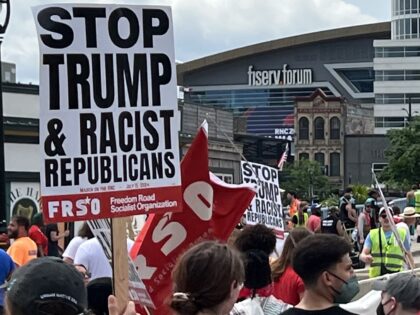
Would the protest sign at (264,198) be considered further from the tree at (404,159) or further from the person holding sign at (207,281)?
the tree at (404,159)

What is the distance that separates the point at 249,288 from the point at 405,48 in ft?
391

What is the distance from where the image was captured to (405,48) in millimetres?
122062

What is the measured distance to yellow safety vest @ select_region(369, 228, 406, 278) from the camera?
38.2ft

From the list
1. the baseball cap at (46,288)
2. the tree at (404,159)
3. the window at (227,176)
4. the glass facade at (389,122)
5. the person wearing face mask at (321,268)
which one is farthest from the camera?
the glass facade at (389,122)

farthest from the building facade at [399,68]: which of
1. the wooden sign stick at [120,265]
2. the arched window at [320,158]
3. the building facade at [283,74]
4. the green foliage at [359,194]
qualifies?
the wooden sign stick at [120,265]

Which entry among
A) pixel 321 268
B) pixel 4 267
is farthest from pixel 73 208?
pixel 4 267

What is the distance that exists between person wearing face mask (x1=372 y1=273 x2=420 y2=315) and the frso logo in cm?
152

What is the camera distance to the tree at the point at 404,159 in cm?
6906

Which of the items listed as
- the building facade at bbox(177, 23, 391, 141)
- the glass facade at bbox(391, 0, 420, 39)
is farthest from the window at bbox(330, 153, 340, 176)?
the building facade at bbox(177, 23, 391, 141)

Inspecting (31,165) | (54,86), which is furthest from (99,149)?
(31,165)

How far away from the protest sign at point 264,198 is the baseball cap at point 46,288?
25.6 ft

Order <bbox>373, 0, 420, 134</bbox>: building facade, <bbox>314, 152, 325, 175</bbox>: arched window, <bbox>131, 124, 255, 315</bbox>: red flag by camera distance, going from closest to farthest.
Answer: <bbox>131, 124, 255, 315</bbox>: red flag < <bbox>314, 152, 325, 175</bbox>: arched window < <bbox>373, 0, 420, 134</bbox>: building facade

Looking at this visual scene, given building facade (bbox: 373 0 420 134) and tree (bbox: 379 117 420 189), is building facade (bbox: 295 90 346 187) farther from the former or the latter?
tree (bbox: 379 117 420 189)

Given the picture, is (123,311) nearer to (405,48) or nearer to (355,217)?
(355,217)
